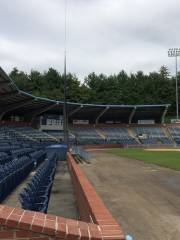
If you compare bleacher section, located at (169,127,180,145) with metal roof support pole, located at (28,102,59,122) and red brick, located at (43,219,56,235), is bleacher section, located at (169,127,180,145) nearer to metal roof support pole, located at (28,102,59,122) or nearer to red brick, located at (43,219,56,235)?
metal roof support pole, located at (28,102,59,122)

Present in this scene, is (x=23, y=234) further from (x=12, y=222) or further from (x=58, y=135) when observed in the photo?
(x=58, y=135)

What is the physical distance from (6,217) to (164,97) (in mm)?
114455

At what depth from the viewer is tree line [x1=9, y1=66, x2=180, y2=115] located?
111750 mm

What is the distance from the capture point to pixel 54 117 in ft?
282

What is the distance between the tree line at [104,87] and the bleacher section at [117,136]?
2184cm

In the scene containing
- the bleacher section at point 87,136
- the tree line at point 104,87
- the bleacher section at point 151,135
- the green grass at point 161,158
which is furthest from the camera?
the tree line at point 104,87

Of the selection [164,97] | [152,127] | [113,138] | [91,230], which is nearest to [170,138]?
[152,127]

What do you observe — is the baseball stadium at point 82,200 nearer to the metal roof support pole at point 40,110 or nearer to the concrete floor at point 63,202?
the concrete floor at point 63,202

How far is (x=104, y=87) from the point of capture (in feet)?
384

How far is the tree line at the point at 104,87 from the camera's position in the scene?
112 m

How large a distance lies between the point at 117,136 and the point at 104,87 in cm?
3262

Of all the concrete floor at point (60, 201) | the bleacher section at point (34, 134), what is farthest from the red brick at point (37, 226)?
the bleacher section at point (34, 134)

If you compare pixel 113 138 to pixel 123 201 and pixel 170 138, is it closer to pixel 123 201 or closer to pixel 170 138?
pixel 170 138

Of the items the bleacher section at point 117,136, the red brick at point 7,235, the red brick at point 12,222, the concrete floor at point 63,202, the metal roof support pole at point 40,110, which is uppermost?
the metal roof support pole at point 40,110
